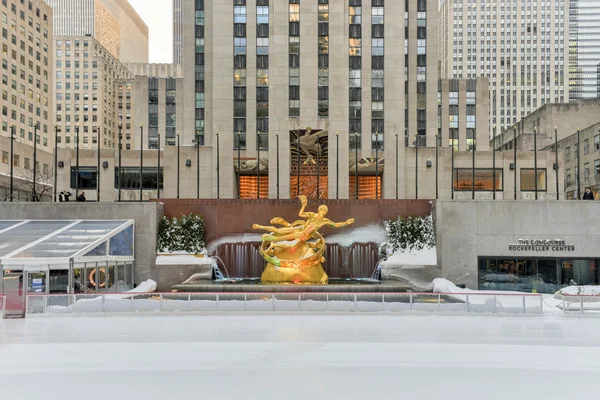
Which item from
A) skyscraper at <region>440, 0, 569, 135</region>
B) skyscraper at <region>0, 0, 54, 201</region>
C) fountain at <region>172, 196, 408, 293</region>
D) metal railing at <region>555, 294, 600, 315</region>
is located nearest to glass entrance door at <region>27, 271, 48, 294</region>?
fountain at <region>172, 196, 408, 293</region>

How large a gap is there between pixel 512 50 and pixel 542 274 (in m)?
127

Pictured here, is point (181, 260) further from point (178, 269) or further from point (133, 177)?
point (133, 177)

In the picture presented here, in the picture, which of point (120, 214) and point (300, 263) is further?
point (120, 214)

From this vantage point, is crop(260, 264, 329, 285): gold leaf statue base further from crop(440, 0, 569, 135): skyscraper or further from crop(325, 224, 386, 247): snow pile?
crop(440, 0, 569, 135): skyscraper

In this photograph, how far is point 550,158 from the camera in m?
50.6

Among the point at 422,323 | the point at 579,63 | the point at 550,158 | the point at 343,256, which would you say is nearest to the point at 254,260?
the point at 343,256

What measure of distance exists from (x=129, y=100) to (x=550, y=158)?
122759mm

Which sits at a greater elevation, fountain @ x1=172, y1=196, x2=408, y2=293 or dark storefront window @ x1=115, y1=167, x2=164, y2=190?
dark storefront window @ x1=115, y1=167, x2=164, y2=190

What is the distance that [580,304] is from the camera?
20.3 m

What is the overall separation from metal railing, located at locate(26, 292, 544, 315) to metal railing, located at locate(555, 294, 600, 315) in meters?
0.95

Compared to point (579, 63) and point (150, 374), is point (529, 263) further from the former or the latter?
point (579, 63)

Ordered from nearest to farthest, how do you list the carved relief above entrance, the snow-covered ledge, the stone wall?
the stone wall < the snow-covered ledge < the carved relief above entrance

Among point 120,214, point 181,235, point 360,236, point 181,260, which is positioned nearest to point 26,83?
point 120,214

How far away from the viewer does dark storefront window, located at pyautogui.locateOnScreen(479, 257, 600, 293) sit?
30.1 m
